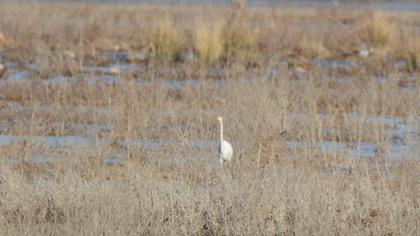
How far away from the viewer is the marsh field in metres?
8.66

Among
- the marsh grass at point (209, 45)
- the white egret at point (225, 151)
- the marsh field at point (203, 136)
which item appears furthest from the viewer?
the marsh grass at point (209, 45)

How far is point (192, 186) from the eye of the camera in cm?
977

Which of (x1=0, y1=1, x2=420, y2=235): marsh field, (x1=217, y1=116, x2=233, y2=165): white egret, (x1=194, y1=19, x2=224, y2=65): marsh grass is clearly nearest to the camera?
(x1=0, y1=1, x2=420, y2=235): marsh field

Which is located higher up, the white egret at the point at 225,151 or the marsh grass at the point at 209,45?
the white egret at the point at 225,151

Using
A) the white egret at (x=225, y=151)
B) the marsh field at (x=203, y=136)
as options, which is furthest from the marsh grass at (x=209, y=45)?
the white egret at (x=225, y=151)

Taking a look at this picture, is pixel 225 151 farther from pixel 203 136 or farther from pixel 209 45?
pixel 209 45

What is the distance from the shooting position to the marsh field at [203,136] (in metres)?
8.66

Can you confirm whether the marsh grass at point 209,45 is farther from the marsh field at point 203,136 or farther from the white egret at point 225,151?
the white egret at point 225,151

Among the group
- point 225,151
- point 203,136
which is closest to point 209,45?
point 203,136

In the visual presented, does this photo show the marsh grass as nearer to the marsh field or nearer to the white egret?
the marsh field

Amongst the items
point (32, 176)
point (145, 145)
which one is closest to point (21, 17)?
point (145, 145)

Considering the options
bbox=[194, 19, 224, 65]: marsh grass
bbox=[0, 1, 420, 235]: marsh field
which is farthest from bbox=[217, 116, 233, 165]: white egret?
bbox=[194, 19, 224, 65]: marsh grass

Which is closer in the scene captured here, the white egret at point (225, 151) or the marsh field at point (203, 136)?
the marsh field at point (203, 136)

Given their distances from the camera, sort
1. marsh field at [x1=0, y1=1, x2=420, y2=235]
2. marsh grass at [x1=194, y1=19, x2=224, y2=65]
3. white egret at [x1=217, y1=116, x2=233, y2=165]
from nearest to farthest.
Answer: marsh field at [x1=0, y1=1, x2=420, y2=235]
white egret at [x1=217, y1=116, x2=233, y2=165]
marsh grass at [x1=194, y1=19, x2=224, y2=65]
